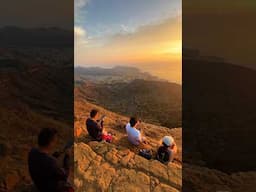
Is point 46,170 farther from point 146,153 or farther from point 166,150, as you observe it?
point 166,150


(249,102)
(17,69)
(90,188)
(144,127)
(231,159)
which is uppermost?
(17,69)

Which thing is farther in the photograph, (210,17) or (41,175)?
(210,17)

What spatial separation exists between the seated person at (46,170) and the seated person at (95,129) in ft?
1.96

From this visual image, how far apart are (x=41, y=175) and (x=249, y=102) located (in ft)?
9.78

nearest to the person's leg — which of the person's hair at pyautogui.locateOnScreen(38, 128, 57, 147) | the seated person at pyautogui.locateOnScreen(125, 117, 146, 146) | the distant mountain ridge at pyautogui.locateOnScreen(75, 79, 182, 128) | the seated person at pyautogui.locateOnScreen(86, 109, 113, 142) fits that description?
the seated person at pyautogui.locateOnScreen(86, 109, 113, 142)

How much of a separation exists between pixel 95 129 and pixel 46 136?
0.69m

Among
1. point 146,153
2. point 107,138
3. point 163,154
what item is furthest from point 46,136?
point 163,154

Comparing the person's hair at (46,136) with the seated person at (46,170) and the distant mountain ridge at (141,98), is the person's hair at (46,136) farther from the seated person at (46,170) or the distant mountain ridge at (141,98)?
the distant mountain ridge at (141,98)

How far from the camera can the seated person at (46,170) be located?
505 centimetres

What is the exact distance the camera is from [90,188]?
18.6 ft

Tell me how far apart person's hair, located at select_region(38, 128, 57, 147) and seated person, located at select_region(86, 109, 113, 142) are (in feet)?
1.60

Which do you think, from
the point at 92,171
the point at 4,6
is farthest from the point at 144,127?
the point at 4,6

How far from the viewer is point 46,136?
555 cm

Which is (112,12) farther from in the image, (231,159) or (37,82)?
(231,159)
